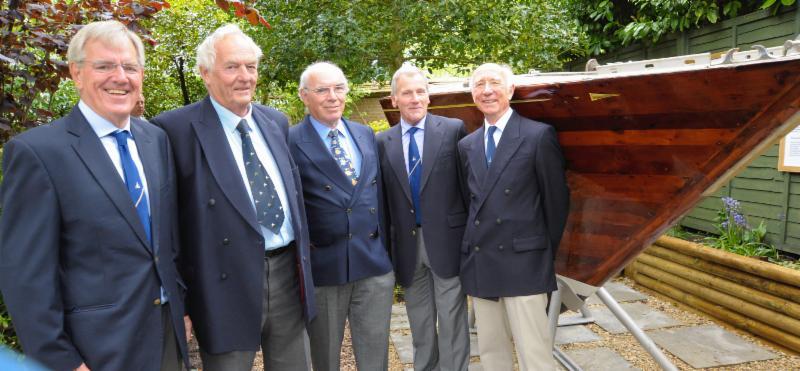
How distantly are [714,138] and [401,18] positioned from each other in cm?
450

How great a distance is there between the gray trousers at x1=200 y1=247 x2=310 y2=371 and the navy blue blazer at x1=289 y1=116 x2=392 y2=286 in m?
0.27

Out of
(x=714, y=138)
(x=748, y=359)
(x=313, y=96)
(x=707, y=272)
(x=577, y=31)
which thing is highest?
(x=577, y=31)

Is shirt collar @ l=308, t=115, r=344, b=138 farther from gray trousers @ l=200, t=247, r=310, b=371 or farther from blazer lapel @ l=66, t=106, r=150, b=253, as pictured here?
blazer lapel @ l=66, t=106, r=150, b=253

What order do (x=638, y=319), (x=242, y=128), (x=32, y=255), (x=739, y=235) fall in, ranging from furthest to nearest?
1. (x=739, y=235)
2. (x=638, y=319)
3. (x=242, y=128)
4. (x=32, y=255)

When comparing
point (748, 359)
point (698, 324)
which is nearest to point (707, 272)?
point (698, 324)

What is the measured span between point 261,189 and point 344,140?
66cm

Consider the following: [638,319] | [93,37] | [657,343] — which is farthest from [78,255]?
[638,319]

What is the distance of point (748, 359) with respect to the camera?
3.84 m

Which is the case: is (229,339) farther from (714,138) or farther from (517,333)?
(714,138)

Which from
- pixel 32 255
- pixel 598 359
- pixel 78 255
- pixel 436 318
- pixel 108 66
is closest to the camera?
pixel 32 255

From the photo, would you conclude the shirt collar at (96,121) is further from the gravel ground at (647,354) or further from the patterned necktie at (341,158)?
the gravel ground at (647,354)

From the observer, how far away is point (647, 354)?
4.02 m

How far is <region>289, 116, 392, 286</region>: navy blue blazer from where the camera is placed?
8.87 feet

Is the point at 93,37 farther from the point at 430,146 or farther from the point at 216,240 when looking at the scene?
the point at 430,146
